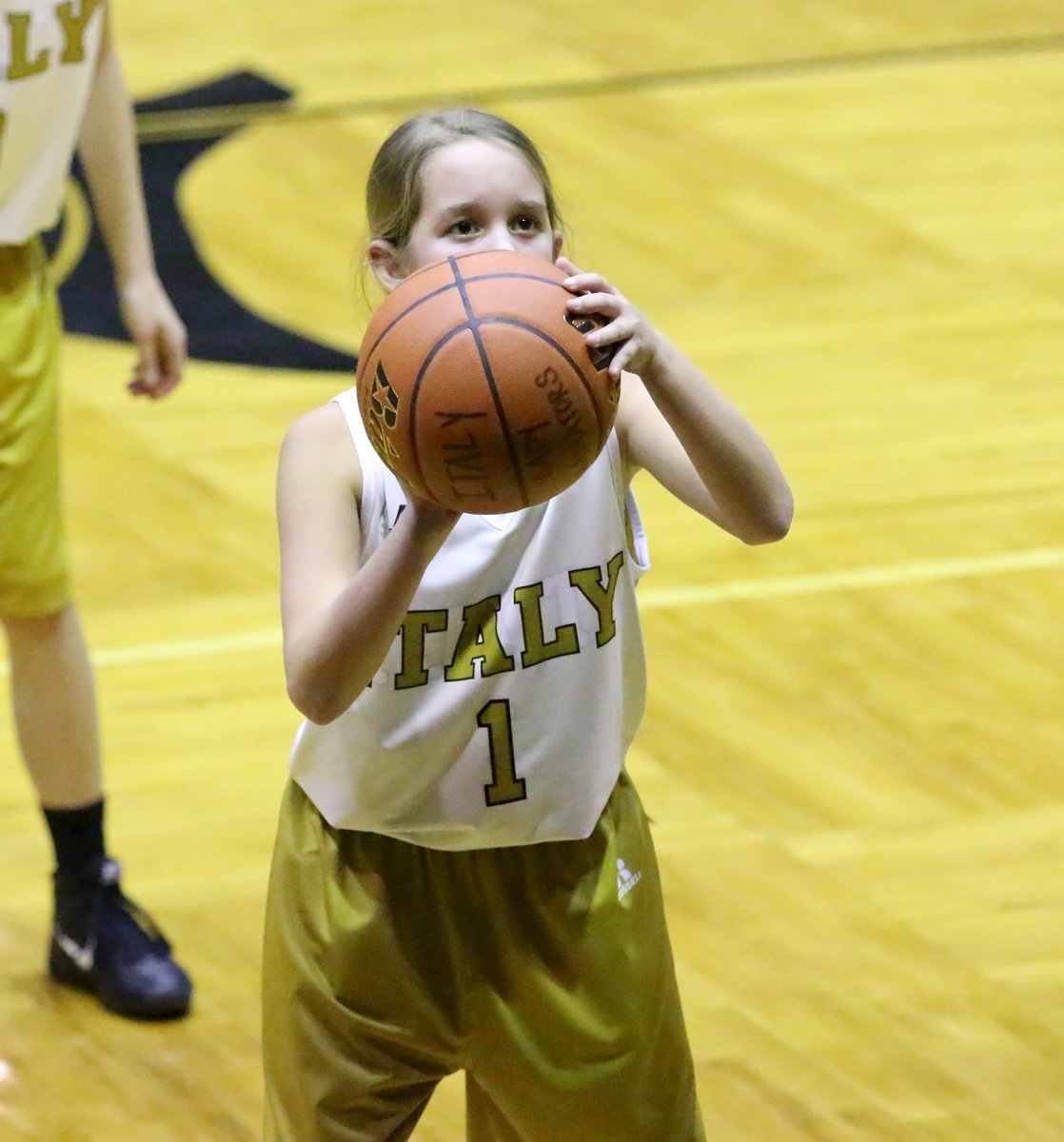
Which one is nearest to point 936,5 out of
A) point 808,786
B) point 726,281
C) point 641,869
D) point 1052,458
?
point 726,281

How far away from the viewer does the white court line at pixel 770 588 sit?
13.5 feet

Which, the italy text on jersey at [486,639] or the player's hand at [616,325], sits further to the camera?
the italy text on jersey at [486,639]

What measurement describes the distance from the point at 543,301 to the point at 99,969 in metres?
1.78

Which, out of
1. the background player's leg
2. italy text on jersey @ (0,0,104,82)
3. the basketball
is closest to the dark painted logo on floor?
the background player's leg

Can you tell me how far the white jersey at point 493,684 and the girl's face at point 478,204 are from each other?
0.71ft

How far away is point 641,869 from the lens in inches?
83.0

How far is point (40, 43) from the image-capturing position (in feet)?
9.01

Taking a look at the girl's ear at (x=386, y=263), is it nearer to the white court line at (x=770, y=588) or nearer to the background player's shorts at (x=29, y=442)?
the background player's shorts at (x=29, y=442)

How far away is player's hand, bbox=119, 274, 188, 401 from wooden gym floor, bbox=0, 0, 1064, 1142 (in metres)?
0.72

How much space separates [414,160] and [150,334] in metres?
1.27

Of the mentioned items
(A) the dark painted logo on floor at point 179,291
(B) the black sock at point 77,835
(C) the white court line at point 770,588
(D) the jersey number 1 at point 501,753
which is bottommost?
(A) the dark painted logo on floor at point 179,291

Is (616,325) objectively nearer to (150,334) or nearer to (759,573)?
(150,334)

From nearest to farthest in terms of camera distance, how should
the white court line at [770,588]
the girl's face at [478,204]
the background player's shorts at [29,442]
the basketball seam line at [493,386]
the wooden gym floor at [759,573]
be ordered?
the basketball seam line at [493,386] < the girl's face at [478,204] < the background player's shorts at [29,442] < the wooden gym floor at [759,573] < the white court line at [770,588]

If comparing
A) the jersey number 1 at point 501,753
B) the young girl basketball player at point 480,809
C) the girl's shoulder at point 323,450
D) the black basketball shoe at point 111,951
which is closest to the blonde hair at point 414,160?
the young girl basketball player at point 480,809
